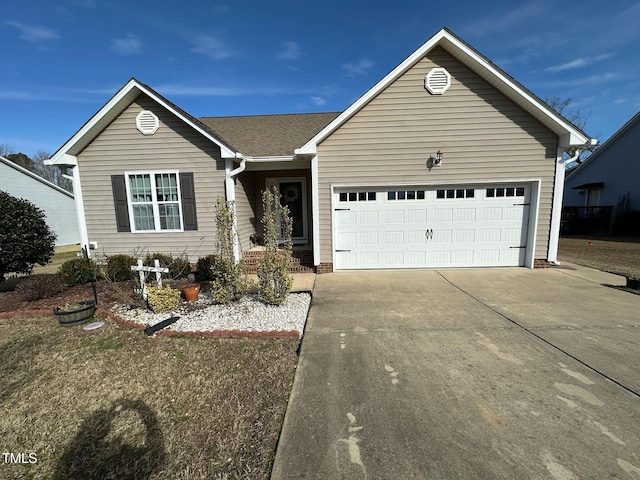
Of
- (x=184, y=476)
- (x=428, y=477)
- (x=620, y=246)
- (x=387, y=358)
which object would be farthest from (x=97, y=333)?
(x=620, y=246)

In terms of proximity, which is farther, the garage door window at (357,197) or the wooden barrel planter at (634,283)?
the garage door window at (357,197)

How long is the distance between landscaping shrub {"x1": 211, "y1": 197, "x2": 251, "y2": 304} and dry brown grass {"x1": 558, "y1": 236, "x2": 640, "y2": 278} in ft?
30.3

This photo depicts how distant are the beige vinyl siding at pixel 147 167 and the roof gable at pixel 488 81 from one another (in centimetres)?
289

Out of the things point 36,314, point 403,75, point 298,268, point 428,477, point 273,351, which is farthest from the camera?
point 298,268

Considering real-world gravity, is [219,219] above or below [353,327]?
above

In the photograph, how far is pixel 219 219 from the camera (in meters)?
5.27

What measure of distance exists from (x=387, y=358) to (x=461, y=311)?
7.05 feet

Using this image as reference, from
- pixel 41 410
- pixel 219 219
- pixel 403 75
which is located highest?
pixel 403 75

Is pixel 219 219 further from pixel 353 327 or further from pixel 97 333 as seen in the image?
pixel 353 327

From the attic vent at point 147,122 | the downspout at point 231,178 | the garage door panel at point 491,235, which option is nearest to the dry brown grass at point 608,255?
the garage door panel at point 491,235

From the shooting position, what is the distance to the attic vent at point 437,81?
7.32m

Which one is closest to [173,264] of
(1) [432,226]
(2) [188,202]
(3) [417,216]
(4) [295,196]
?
(2) [188,202]

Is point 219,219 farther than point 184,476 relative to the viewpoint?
Yes

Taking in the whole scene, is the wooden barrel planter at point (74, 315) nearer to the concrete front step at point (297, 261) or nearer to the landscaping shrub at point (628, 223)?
the concrete front step at point (297, 261)
